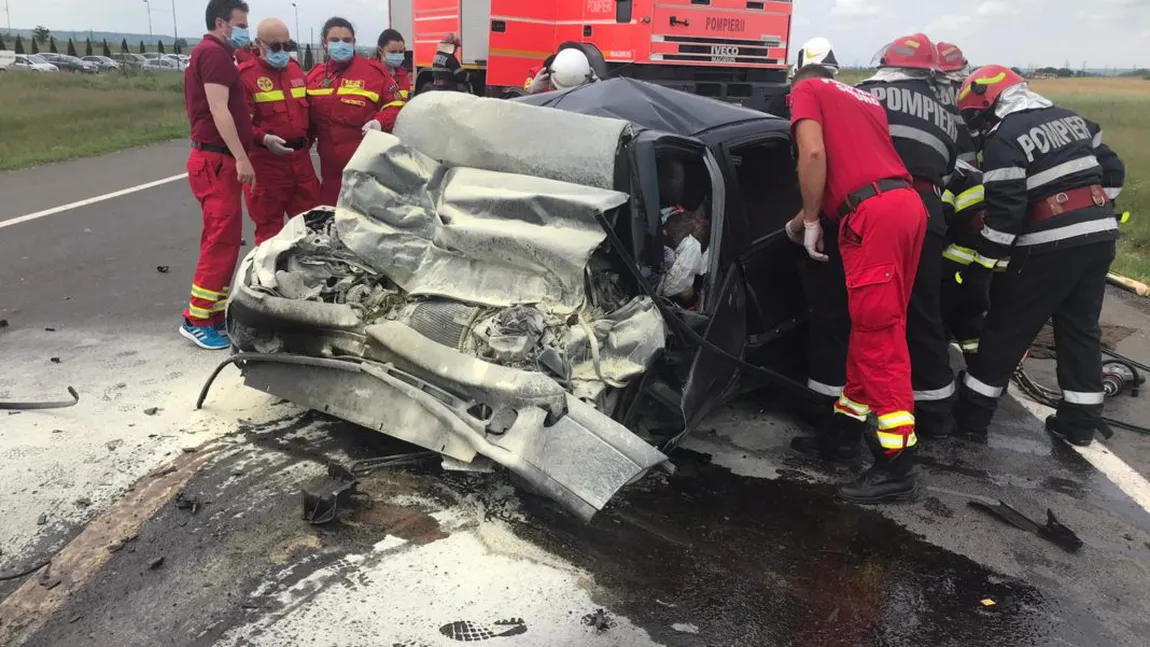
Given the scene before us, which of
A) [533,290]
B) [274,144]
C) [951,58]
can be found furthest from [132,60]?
[533,290]

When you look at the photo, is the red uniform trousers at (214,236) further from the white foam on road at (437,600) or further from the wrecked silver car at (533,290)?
the white foam on road at (437,600)

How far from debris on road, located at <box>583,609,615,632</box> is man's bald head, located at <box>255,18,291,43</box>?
415 cm

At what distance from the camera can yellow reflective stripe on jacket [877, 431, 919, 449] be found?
334 centimetres

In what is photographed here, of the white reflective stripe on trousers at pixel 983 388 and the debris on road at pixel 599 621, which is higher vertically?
the white reflective stripe on trousers at pixel 983 388

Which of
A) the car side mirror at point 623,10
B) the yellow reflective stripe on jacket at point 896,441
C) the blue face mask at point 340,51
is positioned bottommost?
the yellow reflective stripe on jacket at point 896,441

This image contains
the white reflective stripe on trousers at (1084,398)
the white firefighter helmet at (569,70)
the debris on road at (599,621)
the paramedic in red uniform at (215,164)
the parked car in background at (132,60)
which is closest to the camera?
the debris on road at (599,621)

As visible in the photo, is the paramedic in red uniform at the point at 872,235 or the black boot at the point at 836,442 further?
the black boot at the point at 836,442

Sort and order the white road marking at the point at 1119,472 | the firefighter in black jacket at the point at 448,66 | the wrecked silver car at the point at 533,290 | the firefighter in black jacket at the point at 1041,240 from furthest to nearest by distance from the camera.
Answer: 1. the firefighter in black jacket at the point at 448,66
2. the firefighter in black jacket at the point at 1041,240
3. the white road marking at the point at 1119,472
4. the wrecked silver car at the point at 533,290

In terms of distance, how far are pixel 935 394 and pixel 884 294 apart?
87cm

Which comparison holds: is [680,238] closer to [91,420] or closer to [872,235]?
[872,235]

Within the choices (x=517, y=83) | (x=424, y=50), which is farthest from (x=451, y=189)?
(x=424, y=50)

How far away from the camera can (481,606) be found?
250 centimetres

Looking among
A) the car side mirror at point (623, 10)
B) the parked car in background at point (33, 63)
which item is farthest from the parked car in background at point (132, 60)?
the car side mirror at point (623, 10)

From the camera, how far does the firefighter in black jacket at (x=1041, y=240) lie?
3791 mm
